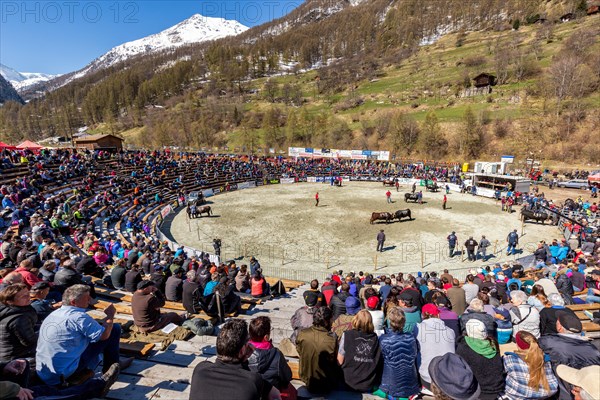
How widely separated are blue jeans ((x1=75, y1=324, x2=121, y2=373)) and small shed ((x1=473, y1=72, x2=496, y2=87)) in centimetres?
9619

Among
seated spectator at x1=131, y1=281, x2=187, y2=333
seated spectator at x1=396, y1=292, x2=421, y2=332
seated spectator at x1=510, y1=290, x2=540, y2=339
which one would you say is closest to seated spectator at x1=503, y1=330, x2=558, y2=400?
seated spectator at x1=396, y1=292, x2=421, y2=332

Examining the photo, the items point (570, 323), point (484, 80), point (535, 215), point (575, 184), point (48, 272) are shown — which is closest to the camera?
point (570, 323)

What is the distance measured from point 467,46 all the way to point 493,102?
2291 inches

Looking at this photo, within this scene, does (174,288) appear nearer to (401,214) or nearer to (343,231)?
(343,231)

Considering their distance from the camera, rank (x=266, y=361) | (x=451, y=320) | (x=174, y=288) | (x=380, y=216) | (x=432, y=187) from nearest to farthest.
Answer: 1. (x=266, y=361)
2. (x=451, y=320)
3. (x=174, y=288)
4. (x=380, y=216)
5. (x=432, y=187)

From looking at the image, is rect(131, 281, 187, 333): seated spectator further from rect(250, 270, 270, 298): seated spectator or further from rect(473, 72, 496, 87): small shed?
rect(473, 72, 496, 87): small shed

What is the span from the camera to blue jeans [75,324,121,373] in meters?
4.07

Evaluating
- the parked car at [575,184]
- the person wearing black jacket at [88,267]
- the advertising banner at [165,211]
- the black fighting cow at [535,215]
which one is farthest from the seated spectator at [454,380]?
the parked car at [575,184]

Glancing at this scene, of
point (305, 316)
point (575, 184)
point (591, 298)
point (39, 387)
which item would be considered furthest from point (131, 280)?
point (575, 184)

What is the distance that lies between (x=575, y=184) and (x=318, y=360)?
161 ft

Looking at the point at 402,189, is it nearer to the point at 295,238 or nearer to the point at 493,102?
the point at 295,238

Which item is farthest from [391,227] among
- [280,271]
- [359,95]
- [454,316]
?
[359,95]

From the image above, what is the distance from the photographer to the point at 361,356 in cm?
428

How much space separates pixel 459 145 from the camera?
211 ft
